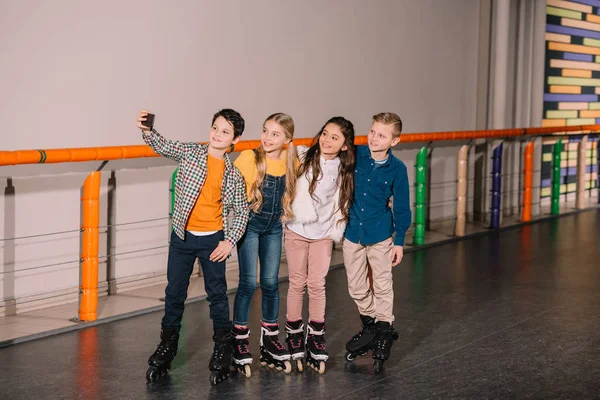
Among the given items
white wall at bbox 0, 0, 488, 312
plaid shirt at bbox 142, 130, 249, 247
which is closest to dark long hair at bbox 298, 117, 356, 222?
plaid shirt at bbox 142, 130, 249, 247

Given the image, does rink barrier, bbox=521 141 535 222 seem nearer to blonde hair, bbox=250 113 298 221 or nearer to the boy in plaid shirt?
blonde hair, bbox=250 113 298 221

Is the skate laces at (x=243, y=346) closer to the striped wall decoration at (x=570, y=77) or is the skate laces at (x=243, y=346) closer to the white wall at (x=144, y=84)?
the white wall at (x=144, y=84)

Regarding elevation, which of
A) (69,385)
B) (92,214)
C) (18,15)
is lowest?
(69,385)

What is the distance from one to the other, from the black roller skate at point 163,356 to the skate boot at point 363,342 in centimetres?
80

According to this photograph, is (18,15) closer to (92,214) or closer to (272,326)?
(92,214)

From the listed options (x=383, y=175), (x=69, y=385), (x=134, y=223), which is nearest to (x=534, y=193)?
(x=134, y=223)

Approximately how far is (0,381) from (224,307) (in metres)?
0.98

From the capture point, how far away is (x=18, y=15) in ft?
16.1

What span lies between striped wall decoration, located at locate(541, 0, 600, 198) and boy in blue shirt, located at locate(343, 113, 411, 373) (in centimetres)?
661

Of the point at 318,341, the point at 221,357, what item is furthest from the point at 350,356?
the point at 221,357

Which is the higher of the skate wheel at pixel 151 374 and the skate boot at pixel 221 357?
the skate boot at pixel 221 357

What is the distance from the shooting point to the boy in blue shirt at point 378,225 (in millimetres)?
4172

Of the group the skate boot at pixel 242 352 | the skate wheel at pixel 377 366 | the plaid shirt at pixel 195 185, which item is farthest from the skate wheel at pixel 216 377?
the skate wheel at pixel 377 366

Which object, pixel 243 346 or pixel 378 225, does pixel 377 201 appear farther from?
pixel 243 346
